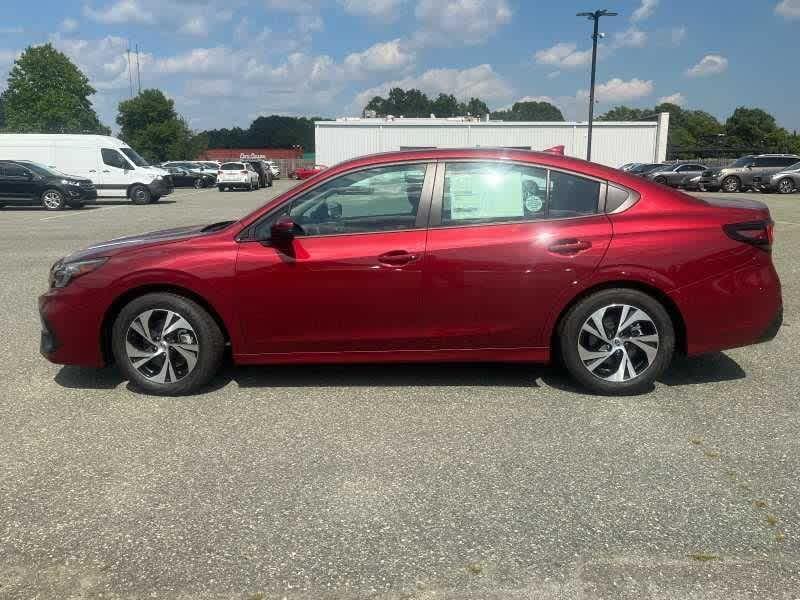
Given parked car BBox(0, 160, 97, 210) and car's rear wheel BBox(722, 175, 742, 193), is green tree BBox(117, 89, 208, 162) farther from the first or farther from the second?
car's rear wheel BBox(722, 175, 742, 193)

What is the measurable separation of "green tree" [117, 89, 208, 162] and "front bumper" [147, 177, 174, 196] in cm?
7158

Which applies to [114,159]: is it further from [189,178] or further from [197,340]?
[197,340]

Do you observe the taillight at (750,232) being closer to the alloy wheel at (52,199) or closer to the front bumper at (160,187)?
the alloy wheel at (52,199)

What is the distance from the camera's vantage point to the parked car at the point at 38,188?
2111cm

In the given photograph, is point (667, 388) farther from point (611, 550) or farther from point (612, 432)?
point (611, 550)

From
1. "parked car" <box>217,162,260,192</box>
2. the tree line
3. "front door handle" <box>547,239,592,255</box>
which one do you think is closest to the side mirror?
"front door handle" <box>547,239,592,255</box>

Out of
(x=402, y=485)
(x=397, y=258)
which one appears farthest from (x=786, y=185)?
(x=402, y=485)

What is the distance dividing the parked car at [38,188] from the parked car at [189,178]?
57.1 feet

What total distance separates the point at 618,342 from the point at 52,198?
21.3 metres

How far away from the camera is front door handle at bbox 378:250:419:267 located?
4.11m

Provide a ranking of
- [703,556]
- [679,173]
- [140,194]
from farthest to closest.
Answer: [679,173] → [140,194] → [703,556]

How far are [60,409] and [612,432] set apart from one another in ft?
11.0

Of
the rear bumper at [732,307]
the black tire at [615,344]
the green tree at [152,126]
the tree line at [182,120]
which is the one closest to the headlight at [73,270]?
the black tire at [615,344]

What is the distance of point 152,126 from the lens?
91.8m
